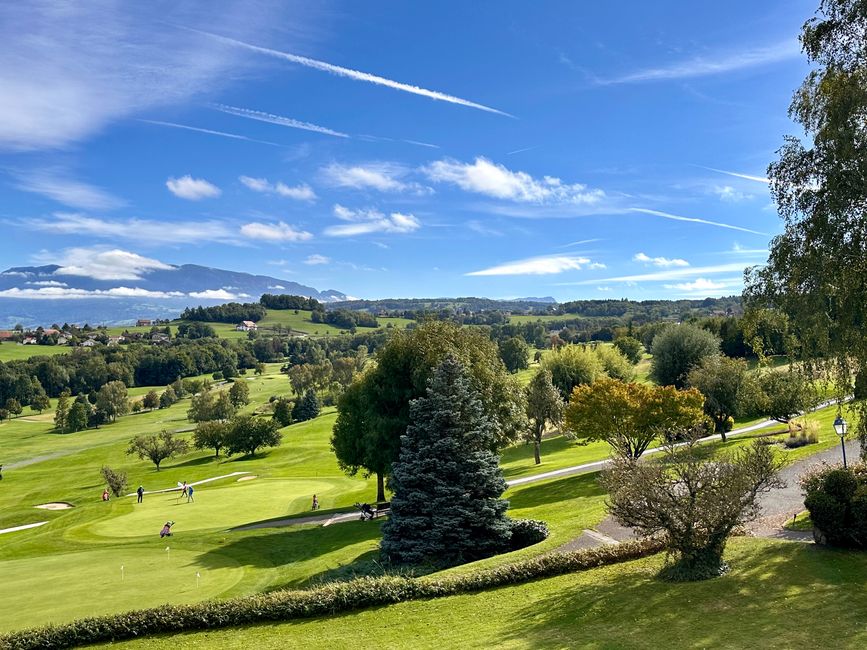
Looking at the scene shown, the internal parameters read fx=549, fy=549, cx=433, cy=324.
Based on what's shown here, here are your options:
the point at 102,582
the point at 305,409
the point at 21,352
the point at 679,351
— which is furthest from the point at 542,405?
the point at 21,352

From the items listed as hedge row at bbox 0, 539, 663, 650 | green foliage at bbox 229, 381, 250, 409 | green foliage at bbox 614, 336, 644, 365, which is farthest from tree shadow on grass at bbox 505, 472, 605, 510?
green foliage at bbox 229, 381, 250, 409

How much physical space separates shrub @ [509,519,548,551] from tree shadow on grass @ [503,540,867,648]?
595 centimetres

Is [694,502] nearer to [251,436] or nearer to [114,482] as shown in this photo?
[114,482]

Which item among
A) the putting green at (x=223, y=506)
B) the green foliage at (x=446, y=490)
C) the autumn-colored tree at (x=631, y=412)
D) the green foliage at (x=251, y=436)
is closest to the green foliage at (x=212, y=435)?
the green foliage at (x=251, y=436)

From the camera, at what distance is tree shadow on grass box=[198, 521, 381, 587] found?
85.0 feet

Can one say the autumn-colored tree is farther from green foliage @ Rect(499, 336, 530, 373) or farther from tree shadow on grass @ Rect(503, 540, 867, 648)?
green foliage @ Rect(499, 336, 530, 373)

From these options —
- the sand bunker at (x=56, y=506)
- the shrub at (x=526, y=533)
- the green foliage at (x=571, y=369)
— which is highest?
the green foliage at (x=571, y=369)

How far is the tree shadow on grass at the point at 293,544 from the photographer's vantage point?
2591cm

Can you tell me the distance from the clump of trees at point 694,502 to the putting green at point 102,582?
1557 centimetres

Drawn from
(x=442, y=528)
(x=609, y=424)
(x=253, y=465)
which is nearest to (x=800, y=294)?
(x=442, y=528)

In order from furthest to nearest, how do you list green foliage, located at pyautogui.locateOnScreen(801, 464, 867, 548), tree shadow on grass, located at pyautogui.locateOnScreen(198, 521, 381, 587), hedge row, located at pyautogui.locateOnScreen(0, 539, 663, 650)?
1. tree shadow on grass, located at pyautogui.locateOnScreen(198, 521, 381, 587)
2. hedge row, located at pyautogui.locateOnScreen(0, 539, 663, 650)
3. green foliage, located at pyautogui.locateOnScreen(801, 464, 867, 548)

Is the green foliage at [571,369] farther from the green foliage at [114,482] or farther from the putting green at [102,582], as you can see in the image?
the putting green at [102,582]

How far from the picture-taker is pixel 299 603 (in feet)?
54.5

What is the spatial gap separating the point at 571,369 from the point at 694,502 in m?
60.7
